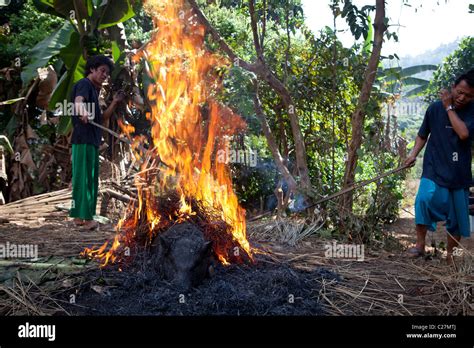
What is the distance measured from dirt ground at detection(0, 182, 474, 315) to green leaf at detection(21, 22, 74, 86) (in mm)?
3832

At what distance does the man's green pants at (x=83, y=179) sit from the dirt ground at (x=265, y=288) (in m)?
0.95

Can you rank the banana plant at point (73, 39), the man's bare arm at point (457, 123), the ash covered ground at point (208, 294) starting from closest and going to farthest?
1. the ash covered ground at point (208, 294)
2. the man's bare arm at point (457, 123)
3. the banana plant at point (73, 39)

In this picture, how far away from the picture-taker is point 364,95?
6.34 meters

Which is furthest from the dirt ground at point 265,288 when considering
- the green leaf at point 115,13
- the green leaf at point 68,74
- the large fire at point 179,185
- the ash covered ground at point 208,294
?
the green leaf at point 115,13

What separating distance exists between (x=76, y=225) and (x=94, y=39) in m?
3.73

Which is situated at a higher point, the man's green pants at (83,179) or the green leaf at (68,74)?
the green leaf at (68,74)

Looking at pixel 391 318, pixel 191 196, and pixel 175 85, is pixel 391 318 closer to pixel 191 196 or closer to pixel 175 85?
pixel 191 196

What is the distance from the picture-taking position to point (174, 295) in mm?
3994

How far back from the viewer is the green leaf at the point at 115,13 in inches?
333

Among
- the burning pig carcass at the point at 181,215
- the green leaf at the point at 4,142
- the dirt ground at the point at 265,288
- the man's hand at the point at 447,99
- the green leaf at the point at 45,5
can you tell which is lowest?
the dirt ground at the point at 265,288

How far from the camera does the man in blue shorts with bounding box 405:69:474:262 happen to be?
200 inches

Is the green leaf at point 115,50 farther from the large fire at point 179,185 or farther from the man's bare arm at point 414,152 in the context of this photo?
the man's bare arm at point 414,152

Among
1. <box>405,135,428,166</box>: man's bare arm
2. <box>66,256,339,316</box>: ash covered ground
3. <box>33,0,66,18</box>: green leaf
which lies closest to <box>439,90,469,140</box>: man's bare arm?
<box>405,135,428,166</box>: man's bare arm

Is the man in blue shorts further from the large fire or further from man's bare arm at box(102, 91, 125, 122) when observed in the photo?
man's bare arm at box(102, 91, 125, 122)
